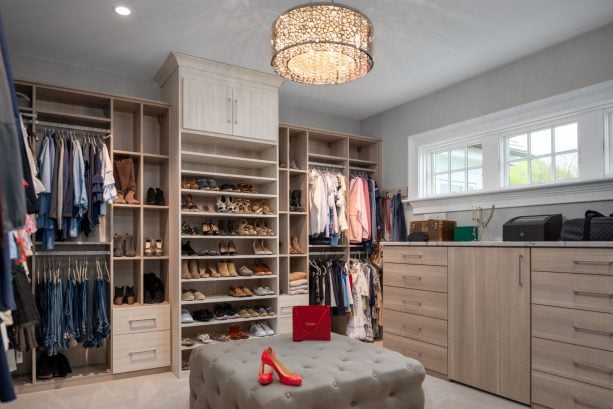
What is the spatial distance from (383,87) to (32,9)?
3018 millimetres

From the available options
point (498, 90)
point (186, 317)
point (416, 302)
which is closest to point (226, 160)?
point (186, 317)

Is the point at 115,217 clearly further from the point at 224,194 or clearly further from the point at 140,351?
the point at 140,351

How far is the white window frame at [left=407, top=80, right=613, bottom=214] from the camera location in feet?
10.5

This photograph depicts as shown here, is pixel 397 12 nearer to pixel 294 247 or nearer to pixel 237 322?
pixel 294 247

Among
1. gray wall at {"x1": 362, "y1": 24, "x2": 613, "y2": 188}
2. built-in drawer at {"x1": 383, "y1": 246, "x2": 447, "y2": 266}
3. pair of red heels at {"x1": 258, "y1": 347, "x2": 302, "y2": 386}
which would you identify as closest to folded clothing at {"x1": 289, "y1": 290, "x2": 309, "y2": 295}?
built-in drawer at {"x1": 383, "y1": 246, "x2": 447, "y2": 266}

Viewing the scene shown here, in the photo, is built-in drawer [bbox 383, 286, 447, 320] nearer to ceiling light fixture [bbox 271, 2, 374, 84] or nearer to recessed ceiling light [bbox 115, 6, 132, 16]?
ceiling light fixture [bbox 271, 2, 374, 84]

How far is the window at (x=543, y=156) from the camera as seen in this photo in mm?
3480

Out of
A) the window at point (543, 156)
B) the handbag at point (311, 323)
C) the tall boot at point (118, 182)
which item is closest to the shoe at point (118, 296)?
the tall boot at point (118, 182)

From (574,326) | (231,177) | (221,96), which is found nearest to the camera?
(574,326)

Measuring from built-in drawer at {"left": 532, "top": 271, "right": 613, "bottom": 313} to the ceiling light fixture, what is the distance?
1.77 meters

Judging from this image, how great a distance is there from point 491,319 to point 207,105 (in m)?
2.88

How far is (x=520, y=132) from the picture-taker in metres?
3.82

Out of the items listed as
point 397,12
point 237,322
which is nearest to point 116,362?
point 237,322

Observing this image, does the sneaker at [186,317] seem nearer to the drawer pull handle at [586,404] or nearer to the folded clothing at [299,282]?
the folded clothing at [299,282]
